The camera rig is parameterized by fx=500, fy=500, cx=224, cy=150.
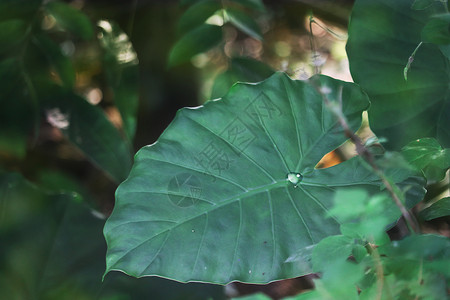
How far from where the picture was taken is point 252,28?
3.94 feet

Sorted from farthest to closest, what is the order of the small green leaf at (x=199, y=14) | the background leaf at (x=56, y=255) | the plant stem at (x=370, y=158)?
the small green leaf at (x=199, y=14) → the background leaf at (x=56, y=255) → the plant stem at (x=370, y=158)

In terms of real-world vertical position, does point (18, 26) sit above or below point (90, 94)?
above

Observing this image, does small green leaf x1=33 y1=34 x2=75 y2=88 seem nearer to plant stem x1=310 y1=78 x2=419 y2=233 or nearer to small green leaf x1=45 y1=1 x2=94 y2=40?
small green leaf x1=45 y1=1 x2=94 y2=40

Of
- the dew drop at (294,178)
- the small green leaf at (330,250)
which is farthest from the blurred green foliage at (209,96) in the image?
the dew drop at (294,178)

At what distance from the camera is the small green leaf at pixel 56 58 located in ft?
4.11

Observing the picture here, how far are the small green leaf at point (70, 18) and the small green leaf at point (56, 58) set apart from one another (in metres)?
0.06

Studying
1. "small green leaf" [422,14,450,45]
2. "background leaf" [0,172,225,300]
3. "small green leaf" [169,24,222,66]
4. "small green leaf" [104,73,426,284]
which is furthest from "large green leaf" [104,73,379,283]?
"small green leaf" [169,24,222,66]

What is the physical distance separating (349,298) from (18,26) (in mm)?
1058

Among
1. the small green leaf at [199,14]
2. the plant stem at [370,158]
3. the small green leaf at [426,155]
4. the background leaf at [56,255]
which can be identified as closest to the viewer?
the plant stem at [370,158]

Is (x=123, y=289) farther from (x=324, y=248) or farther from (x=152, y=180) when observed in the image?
(x=324, y=248)

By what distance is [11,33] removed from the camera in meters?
1.22

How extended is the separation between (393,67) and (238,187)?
35 cm

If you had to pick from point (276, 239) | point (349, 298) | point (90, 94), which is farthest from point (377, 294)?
point (90, 94)

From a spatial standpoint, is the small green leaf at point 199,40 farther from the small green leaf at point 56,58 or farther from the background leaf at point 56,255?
the background leaf at point 56,255
